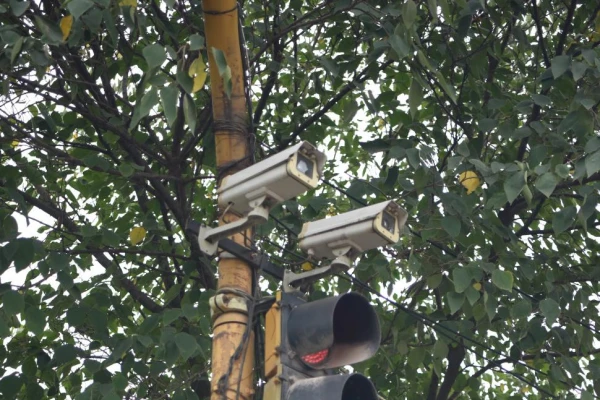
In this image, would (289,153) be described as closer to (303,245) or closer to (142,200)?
(303,245)

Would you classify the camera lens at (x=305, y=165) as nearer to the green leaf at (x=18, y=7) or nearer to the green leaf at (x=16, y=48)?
the green leaf at (x=16, y=48)

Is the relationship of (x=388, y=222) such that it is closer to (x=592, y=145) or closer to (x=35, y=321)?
(x=592, y=145)

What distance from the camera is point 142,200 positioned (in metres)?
8.73

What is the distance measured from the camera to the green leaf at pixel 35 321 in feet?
21.4

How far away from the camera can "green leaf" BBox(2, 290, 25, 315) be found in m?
6.39

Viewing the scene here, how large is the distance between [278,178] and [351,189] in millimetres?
3160

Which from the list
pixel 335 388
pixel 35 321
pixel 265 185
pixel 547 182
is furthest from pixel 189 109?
pixel 547 182

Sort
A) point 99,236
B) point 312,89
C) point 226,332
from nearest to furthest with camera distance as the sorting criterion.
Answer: point 226,332 < point 99,236 < point 312,89

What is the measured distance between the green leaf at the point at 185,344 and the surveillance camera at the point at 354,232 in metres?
1.43

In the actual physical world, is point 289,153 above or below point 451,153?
below

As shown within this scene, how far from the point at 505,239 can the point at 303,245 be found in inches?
128

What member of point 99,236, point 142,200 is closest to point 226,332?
point 99,236

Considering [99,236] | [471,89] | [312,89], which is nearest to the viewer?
[99,236]

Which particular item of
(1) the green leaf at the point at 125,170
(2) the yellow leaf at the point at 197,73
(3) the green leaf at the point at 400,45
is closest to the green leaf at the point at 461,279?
(3) the green leaf at the point at 400,45
